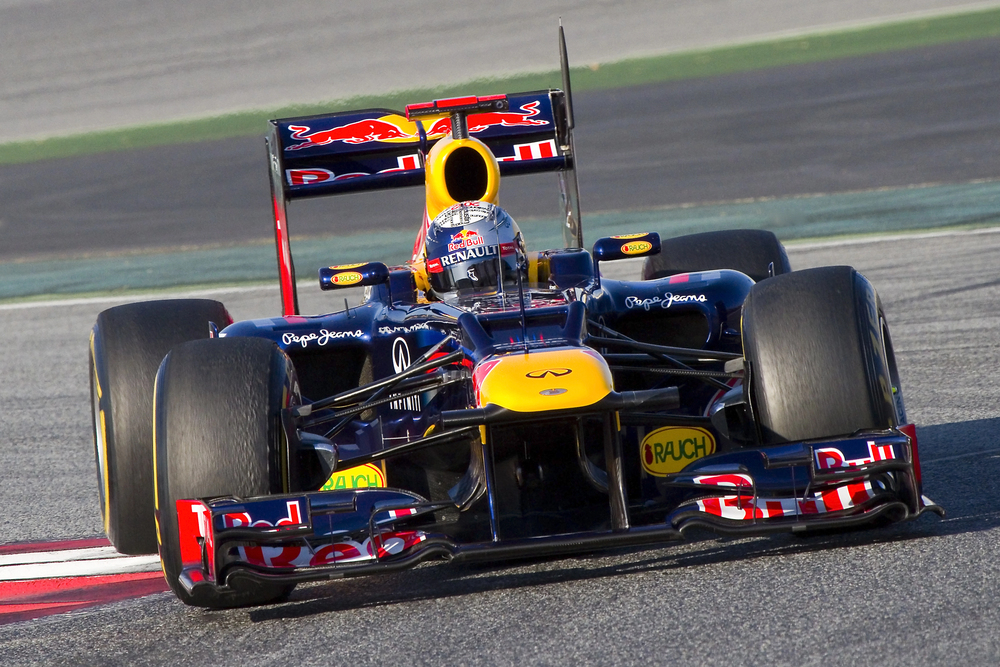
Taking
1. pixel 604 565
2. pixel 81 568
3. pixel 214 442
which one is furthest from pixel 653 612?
pixel 81 568

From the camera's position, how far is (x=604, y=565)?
493 centimetres

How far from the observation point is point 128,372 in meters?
5.83

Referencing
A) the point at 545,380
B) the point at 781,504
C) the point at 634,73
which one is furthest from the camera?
the point at 634,73

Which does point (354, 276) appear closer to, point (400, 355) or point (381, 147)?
point (400, 355)

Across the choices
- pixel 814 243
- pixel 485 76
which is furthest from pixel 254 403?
pixel 485 76

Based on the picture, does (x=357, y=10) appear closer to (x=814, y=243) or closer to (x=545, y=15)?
(x=545, y=15)

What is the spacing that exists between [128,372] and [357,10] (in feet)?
95.3

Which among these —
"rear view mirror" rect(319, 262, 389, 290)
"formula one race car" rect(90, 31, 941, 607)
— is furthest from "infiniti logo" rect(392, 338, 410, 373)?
"rear view mirror" rect(319, 262, 389, 290)

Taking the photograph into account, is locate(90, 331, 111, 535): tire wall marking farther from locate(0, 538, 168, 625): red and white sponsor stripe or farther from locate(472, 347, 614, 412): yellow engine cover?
locate(472, 347, 614, 412): yellow engine cover

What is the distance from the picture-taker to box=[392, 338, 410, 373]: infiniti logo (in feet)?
19.7

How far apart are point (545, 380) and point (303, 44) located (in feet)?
91.9

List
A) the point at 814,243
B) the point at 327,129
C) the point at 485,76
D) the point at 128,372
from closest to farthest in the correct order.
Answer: the point at 128,372 < the point at 327,129 < the point at 814,243 < the point at 485,76

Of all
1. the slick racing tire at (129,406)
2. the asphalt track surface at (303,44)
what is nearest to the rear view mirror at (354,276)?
the slick racing tire at (129,406)

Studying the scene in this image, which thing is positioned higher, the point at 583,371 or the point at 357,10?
the point at 357,10
